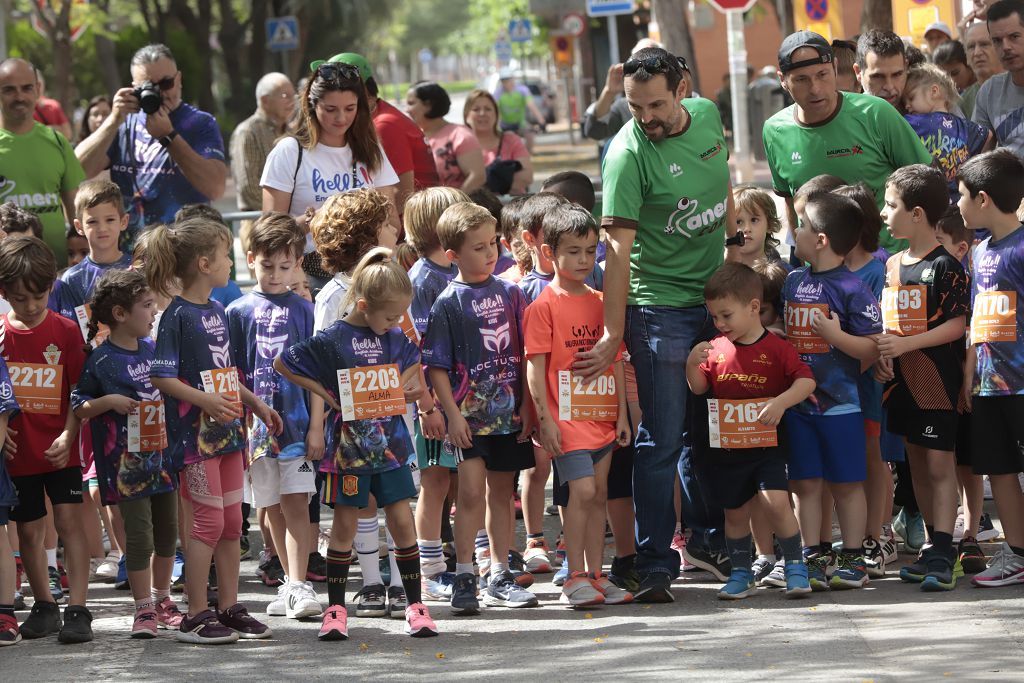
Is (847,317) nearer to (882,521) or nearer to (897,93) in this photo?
(882,521)

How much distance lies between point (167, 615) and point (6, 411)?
110 centimetres

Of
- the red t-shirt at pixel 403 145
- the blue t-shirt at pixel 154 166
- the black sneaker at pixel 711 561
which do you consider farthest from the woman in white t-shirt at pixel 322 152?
the black sneaker at pixel 711 561

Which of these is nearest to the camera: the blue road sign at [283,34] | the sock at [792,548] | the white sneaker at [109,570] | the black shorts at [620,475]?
the sock at [792,548]

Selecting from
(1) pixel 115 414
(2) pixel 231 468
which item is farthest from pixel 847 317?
(1) pixel 115 414

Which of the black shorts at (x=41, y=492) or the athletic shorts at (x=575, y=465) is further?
the black shorts at (x=41, y=492)

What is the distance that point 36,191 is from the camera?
8.45m

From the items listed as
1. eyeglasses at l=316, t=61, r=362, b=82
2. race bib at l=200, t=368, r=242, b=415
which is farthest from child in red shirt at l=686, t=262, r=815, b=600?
eyeglasses at l=316, t=61, r=362, b=82

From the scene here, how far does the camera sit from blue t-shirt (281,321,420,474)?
20.2ft

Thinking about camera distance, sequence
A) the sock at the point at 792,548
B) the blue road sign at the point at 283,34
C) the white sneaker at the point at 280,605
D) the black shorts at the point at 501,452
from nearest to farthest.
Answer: the sock at the point at 792,548 < the black shorts at the point at 501,452 < the white sneaker at the point at 280,605 < the blue road sign at the point at 283,34

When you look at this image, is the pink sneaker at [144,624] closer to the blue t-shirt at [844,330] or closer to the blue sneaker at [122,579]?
the blue sneaker at [122,579]

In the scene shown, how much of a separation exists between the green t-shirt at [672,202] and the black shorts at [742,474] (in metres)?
0.68

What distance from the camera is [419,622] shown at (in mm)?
6148

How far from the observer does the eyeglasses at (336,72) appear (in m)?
7.82

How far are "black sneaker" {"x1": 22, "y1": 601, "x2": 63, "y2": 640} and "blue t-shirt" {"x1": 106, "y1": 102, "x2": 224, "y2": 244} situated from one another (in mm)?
2880
